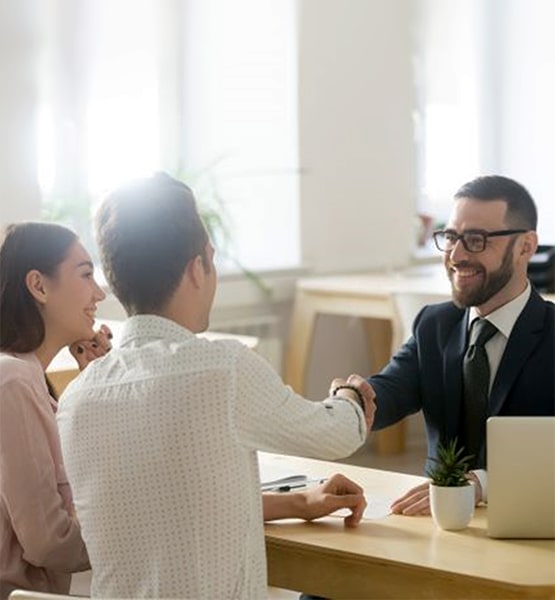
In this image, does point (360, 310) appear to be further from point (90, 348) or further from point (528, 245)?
point (90, 348)

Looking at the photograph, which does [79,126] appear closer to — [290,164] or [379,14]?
[290,164]

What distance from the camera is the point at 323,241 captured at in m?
6.68

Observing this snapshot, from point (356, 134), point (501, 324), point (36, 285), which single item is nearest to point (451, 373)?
point (501, 324)

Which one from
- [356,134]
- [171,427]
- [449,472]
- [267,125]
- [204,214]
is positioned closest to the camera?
[171,427]

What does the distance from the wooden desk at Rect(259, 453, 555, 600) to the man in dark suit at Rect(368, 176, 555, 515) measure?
406mm

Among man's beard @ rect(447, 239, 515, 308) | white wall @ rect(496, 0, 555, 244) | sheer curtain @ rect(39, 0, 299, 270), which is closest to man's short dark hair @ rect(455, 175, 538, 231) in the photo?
man's beard @ rect(447, 239, 515, 308)

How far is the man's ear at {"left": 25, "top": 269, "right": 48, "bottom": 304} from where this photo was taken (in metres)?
2.71

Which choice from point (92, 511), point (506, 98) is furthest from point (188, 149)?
point (92, 511)

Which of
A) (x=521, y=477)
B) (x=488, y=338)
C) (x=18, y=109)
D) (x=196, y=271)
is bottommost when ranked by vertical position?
(x=521, y=477)

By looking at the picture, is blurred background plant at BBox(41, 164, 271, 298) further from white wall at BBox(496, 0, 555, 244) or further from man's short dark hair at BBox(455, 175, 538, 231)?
man's short dark hair at BBox(455, 175, 538, 231)

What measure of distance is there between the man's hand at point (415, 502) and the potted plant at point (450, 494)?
0.08 meters

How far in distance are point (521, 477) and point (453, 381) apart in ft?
2.19

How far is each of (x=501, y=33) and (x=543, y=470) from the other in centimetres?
573

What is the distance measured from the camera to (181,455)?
7.07 feet
